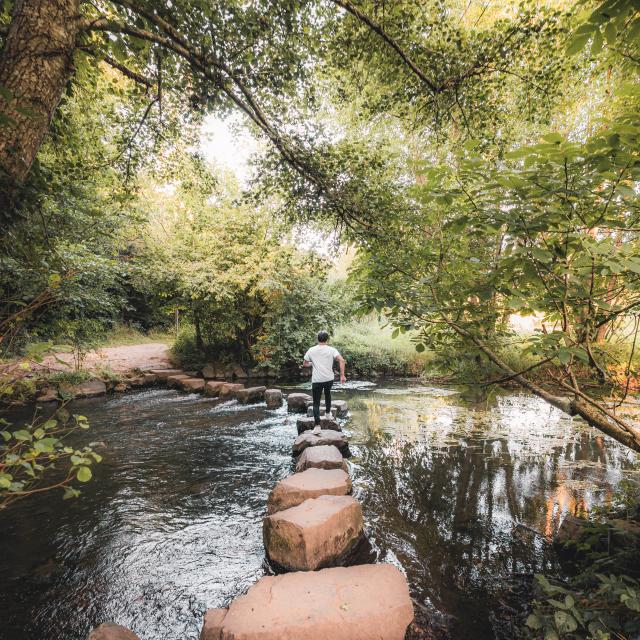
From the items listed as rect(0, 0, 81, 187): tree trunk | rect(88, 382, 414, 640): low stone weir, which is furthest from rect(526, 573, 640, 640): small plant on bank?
→ rect(0, 0, 81, 187): tree trunk

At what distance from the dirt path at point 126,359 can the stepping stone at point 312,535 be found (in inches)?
450

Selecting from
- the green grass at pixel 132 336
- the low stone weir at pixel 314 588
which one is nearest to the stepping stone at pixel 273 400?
the low stone weir at pixel 314 588

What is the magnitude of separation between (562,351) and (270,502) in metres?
3.50

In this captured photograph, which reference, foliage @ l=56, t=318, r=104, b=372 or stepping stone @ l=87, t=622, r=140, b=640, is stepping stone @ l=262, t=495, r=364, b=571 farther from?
foliage @ l=56, t=318, r=104, b=372

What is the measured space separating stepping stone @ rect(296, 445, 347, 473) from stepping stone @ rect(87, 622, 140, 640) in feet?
9.25

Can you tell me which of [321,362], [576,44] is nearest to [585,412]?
[576,44]

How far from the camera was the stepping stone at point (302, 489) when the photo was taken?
153 inches

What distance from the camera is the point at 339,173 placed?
4.51 metres

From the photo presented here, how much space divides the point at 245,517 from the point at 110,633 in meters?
2.08

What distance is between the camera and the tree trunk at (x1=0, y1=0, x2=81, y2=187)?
2.17 meters

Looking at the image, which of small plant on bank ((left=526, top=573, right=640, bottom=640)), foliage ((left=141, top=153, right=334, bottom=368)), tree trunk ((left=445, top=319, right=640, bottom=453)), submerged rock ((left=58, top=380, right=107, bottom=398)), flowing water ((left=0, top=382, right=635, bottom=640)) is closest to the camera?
small plant on bank ((left=526, top=573, right=640, bottom=640))

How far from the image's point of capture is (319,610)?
2312 mm

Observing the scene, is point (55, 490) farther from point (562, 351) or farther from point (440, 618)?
point (562, 351)

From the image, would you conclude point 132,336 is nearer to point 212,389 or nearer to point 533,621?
point 212,389
